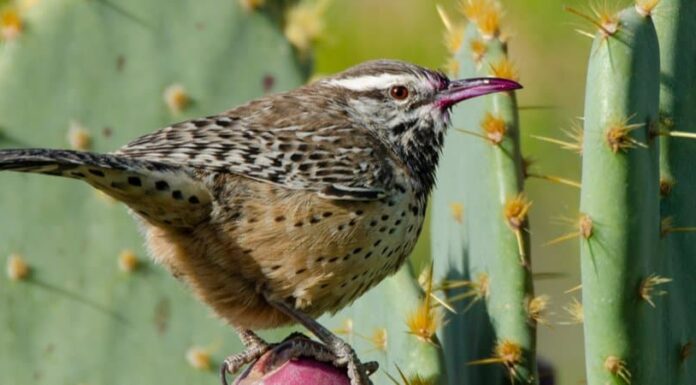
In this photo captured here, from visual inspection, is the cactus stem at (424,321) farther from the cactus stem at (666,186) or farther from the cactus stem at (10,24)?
the cactus stem at (10,24)

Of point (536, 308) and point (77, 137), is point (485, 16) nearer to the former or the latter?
point (536, 308)

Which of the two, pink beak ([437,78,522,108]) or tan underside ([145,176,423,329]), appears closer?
pink beak ([437,78,522,108])

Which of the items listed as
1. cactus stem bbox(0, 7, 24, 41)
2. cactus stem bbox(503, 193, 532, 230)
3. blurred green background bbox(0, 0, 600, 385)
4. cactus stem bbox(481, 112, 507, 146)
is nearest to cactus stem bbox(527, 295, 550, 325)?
cactus stem bbox(503, 193, 532, 230)

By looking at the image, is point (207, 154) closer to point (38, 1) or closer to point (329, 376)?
point (38, 1)

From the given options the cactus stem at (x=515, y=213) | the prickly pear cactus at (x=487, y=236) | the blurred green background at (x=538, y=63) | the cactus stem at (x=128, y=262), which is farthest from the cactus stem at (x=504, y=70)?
the blurred green background at (x=538, y=63)

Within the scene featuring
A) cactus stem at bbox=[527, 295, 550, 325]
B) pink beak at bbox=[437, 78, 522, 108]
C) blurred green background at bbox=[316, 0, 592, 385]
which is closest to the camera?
cactus stem at bbox=[527, 295, 550, 325]

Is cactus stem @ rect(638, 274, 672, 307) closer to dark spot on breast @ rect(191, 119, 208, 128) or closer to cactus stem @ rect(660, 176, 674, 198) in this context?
cactus stem @ rect(660, 176, 674, 198)
